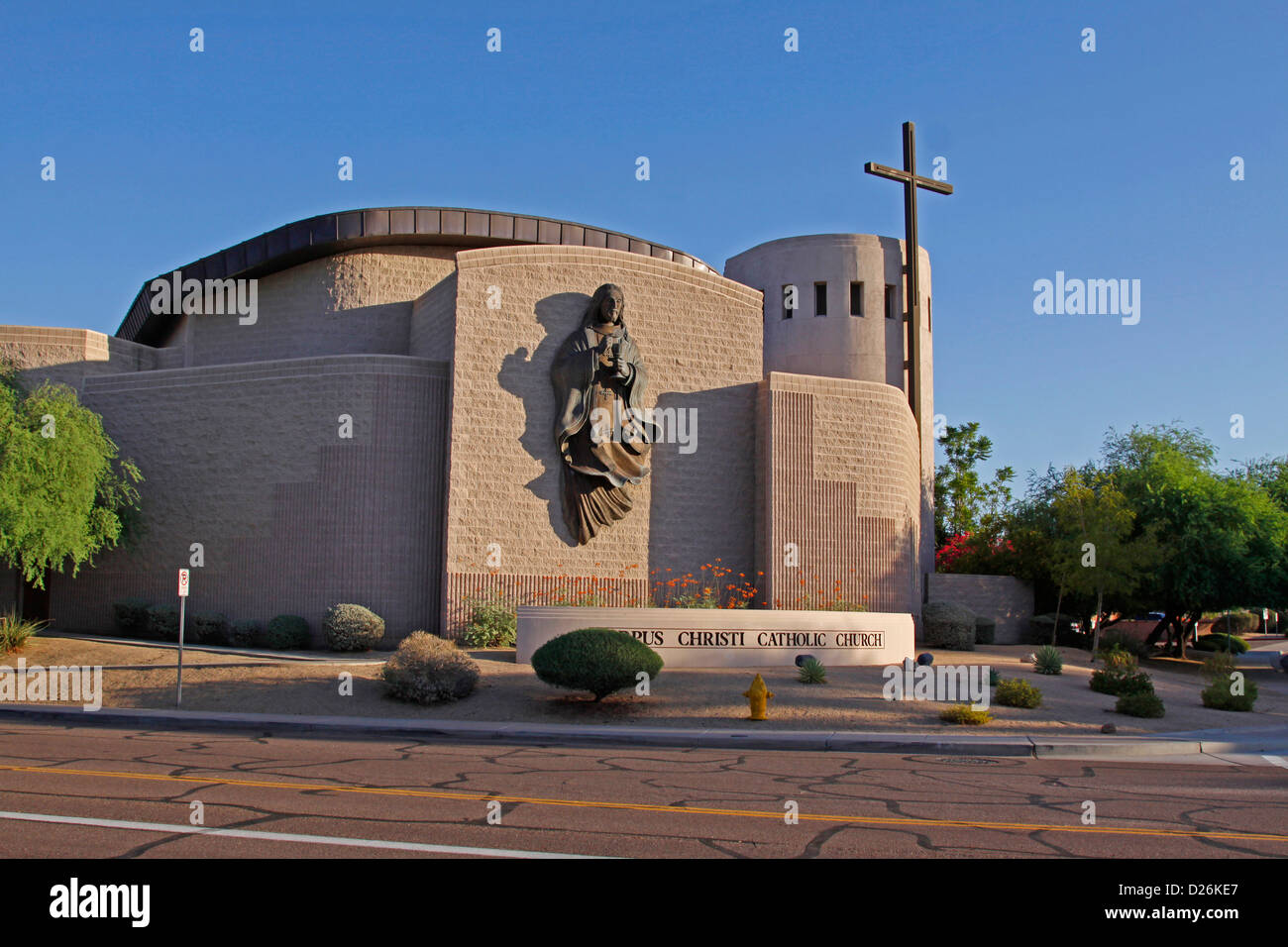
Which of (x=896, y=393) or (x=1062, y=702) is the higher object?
(x=896, y=393)

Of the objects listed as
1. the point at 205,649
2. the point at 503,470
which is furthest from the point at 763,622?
the point at 205,649

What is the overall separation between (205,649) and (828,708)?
577 inches

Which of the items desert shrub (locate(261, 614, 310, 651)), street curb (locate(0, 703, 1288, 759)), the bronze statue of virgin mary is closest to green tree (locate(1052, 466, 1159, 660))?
street curb (locate(0, 703, 1288, 759))

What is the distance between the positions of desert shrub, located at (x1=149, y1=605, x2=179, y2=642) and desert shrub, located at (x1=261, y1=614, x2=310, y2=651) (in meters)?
2.23

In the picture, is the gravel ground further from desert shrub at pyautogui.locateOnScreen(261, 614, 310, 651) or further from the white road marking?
the white road marking

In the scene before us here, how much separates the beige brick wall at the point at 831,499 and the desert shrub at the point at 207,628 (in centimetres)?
1444

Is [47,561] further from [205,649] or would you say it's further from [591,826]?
[591,826]

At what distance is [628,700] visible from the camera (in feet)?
63.4

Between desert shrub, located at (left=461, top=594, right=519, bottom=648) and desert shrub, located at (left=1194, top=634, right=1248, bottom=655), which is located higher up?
desert shrub, located at (left=461, top=594, right=519, bottom=648)

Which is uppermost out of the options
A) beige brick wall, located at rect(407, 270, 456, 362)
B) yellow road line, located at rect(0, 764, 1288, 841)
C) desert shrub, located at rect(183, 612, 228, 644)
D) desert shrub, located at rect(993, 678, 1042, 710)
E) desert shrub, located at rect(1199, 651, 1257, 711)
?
beige brick wall, located at rect(407, 270, 456, 362)

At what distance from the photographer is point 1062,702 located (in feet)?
66.3

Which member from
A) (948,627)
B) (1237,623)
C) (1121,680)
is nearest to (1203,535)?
(948,627)

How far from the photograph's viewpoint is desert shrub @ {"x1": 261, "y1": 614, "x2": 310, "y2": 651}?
25984 mm

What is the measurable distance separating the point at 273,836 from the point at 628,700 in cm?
1140
